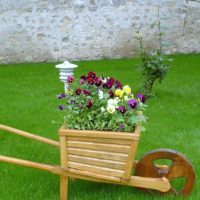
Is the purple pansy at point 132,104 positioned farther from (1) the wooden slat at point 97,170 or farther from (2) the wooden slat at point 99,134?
(1) the wooden slat at point 97,170

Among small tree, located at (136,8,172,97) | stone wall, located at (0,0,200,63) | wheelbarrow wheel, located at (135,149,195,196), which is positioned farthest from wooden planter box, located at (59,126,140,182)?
stone wall, located at (0,0,200,63)

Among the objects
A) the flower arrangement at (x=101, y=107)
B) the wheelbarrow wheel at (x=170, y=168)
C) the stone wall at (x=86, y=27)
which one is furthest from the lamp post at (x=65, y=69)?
the stone wall at (x=86, y=27)

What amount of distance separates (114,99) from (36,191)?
38.9 inches

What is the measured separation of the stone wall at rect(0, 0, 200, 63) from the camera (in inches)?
500

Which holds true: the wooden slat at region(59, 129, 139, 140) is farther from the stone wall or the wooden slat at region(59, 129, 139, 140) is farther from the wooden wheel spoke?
the stone wall

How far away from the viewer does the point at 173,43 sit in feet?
45.2

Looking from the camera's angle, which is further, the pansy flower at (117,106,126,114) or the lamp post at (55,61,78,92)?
the lamp post at (55,61,78,92)

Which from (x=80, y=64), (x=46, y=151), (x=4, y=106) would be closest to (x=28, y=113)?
(x=4, y=106)

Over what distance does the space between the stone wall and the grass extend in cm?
93

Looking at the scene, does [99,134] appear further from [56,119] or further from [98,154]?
[56,119]

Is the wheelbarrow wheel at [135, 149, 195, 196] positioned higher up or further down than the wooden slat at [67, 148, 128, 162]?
further down

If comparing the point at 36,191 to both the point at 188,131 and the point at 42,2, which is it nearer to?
the point at 188,131

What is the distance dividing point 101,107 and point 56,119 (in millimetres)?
2856

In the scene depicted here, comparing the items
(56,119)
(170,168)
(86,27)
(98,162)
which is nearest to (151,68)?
(56,119)
